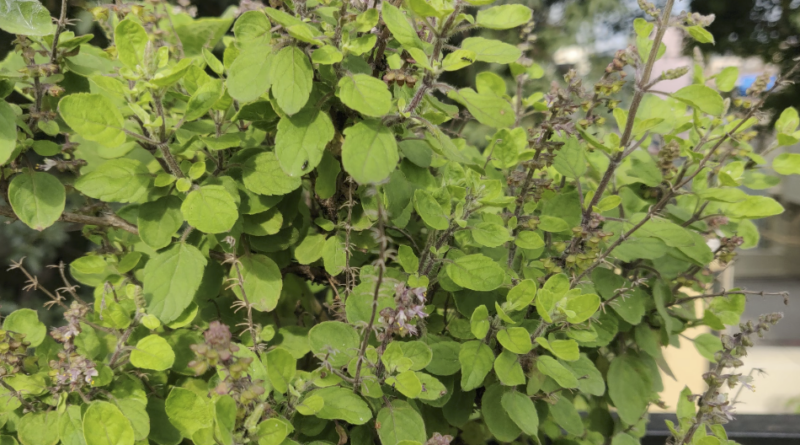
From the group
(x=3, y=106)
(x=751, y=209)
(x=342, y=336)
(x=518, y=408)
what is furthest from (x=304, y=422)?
(x=751, y=209)

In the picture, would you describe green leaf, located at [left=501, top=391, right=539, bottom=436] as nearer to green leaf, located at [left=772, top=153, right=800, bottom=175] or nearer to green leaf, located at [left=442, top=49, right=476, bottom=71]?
green leaf, located at [left=442, top=49, right=476, bottom=71]

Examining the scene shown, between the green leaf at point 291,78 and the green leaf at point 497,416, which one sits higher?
the green leaf at point 291,78

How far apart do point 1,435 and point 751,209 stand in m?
0.79

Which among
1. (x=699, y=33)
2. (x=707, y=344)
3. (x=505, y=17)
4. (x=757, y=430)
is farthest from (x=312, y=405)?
(x=757, y=430)

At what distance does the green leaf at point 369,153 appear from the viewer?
1.17 feet

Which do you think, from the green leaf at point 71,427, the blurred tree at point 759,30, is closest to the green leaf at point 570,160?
the green leaf at point 71,427

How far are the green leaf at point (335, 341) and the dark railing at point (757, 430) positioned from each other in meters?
0.64

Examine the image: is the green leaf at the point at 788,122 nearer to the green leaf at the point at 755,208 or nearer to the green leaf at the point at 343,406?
the green leaf at the point at 755,208

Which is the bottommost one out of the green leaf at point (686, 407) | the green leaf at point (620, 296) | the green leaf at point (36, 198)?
the green leaf at point (36, 198)

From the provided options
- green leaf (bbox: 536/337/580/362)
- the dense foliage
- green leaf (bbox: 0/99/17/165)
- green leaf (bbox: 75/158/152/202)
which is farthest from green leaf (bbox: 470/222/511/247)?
green leaf (bbox: 0/99/17/165)

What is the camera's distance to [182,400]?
397 millimetres

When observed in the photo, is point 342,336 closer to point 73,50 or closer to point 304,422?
point 304,422

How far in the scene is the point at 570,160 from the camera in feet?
1.79

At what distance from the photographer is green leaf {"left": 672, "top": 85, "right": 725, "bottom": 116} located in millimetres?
447
